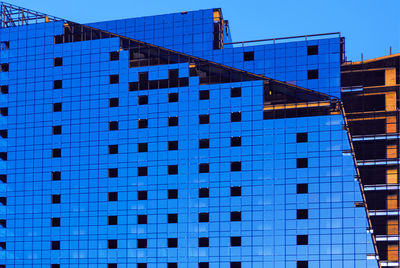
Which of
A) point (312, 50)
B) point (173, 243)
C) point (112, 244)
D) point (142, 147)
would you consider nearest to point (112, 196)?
point (112, 244)

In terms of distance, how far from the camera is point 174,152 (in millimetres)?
45562

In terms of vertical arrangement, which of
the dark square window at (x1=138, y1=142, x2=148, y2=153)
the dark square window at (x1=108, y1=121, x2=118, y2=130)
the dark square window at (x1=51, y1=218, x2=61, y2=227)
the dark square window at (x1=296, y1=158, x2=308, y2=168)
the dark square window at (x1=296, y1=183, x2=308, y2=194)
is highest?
Result: the dark square window at (x1=108, y1=121, x2=118, y2=130)

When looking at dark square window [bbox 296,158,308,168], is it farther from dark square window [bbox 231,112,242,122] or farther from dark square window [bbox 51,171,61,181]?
dark square window [bbox 51,171,61,181]

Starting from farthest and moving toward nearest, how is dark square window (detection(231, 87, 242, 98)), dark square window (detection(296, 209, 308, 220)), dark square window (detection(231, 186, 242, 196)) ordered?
dark square window (detection(231, 87, 242, 98))
dark square window (detection(231, 186, 242, 196))
dark square window (detection(296, 209, 308, 220))

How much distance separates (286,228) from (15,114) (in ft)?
92.6

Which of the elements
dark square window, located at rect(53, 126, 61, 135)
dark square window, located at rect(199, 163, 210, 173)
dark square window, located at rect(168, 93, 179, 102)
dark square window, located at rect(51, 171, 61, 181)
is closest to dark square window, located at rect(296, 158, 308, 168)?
dark square window, located at rect(199, 163, 210, 173)

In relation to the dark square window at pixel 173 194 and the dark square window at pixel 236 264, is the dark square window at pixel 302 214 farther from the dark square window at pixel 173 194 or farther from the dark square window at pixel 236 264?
the dark square window at pixel 173 194

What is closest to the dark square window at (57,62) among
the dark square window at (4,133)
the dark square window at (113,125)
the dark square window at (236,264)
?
the dark square window at (4,133)

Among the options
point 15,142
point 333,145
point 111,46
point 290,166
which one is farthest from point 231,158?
point 15,142

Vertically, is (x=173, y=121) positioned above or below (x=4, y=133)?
above

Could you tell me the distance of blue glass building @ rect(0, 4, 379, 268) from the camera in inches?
1687

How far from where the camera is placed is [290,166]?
43.3 metres

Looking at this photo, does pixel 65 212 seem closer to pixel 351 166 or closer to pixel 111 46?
pixel 111 46

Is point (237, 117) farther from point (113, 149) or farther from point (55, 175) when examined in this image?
point (55, 175)
